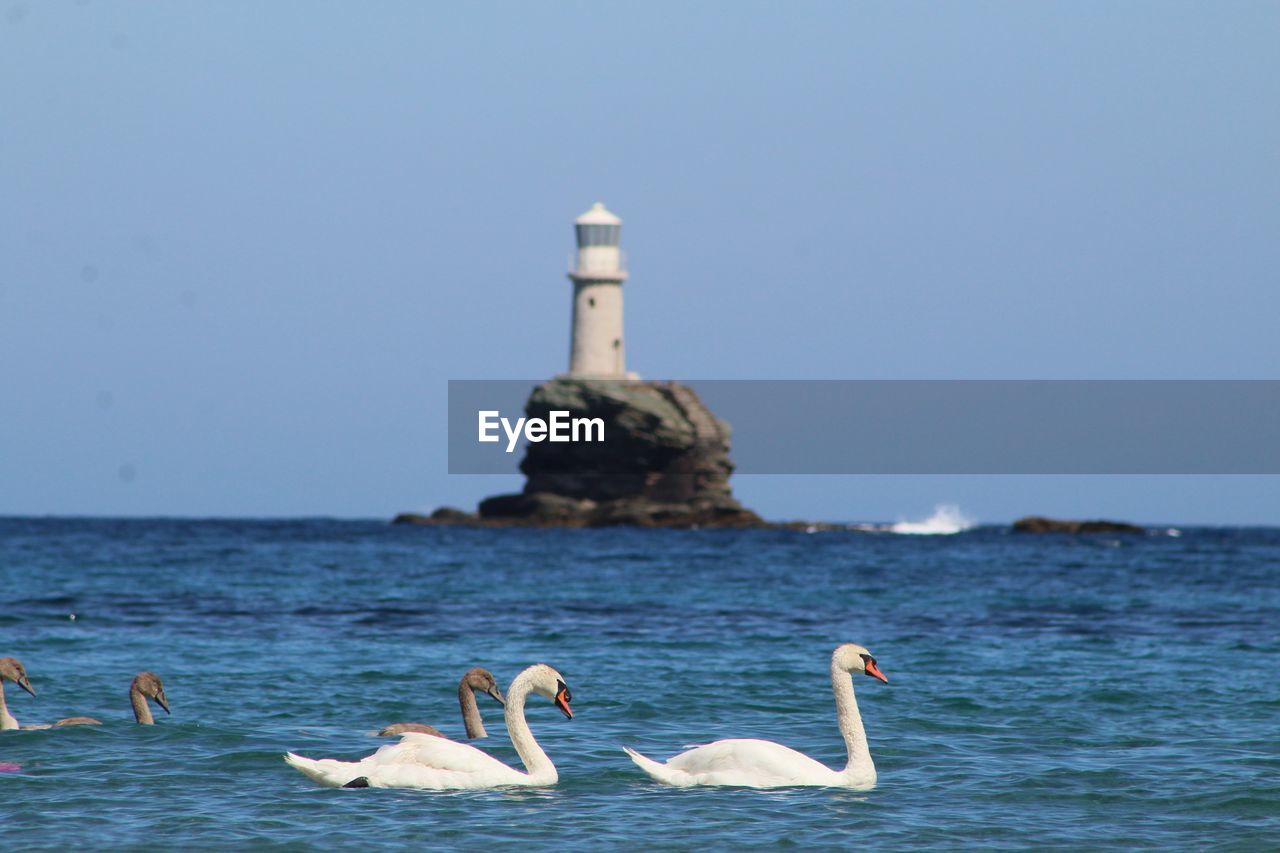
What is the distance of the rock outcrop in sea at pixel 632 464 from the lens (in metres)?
83.0

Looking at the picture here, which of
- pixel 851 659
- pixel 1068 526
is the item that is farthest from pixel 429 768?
pixel 1068 526

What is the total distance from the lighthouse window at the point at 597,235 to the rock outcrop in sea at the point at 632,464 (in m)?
7.55

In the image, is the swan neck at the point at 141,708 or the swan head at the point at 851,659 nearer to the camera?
the swan head at the point at 851,659

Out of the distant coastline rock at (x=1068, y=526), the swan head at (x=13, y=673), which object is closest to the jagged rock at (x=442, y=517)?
the distant coastline rock at (x=1068, y=526)

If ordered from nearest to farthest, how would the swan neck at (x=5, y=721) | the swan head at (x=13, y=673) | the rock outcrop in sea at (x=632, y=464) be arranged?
the swan neck at (x=5, y=721)
the swan head at (x=13, y=673)
the rock outcrop in sea at (x=632, y=464)

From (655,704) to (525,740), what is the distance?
4559mm

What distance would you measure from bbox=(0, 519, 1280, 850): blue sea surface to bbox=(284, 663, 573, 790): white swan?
147mm

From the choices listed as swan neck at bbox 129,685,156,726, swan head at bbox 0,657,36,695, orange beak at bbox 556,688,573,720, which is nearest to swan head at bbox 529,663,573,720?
orange beak at bbox 556,688,573,720

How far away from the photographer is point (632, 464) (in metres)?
85.6

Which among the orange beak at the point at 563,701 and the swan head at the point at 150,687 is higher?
the orange beak at the point at 563,701

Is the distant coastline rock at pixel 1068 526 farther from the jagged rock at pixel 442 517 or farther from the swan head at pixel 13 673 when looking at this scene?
the swan head at pixel 13 673

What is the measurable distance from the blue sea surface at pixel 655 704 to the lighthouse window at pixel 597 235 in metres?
47.6

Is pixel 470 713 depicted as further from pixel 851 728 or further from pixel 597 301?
pixel 597 301

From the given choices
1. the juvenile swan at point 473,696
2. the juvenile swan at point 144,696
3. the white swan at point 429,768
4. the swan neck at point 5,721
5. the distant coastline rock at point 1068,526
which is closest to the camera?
the white swan at point 429,768
